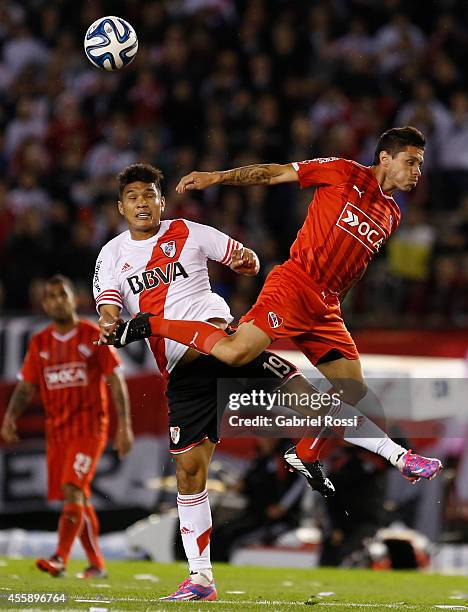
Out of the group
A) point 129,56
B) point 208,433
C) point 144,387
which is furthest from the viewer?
point 144,387

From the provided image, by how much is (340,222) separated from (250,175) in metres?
0.66

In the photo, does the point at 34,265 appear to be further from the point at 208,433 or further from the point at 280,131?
the point at 208,433

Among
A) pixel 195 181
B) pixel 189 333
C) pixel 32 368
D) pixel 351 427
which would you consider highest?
pixel 195 181

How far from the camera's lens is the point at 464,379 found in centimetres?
1210

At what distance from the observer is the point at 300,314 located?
806 centimetres

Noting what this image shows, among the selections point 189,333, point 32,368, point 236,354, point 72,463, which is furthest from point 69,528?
point 236,354

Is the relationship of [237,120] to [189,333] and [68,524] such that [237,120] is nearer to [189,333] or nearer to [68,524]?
[68,524]

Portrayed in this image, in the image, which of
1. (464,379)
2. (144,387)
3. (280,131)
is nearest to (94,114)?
(280,131)

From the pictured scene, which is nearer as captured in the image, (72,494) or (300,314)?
(300,314)

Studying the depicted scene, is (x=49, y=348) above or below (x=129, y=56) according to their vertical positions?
below

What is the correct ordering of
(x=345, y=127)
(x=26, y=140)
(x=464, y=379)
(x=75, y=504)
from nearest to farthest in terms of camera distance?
(x=75, y=504), (x=464, y=379), (x=345, y=127), (x=26, y=140)

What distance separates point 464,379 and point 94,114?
6871 millimetres

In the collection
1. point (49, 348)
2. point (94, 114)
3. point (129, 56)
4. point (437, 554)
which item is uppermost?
point (94, 114)

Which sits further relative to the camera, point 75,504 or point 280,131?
point 280,131
